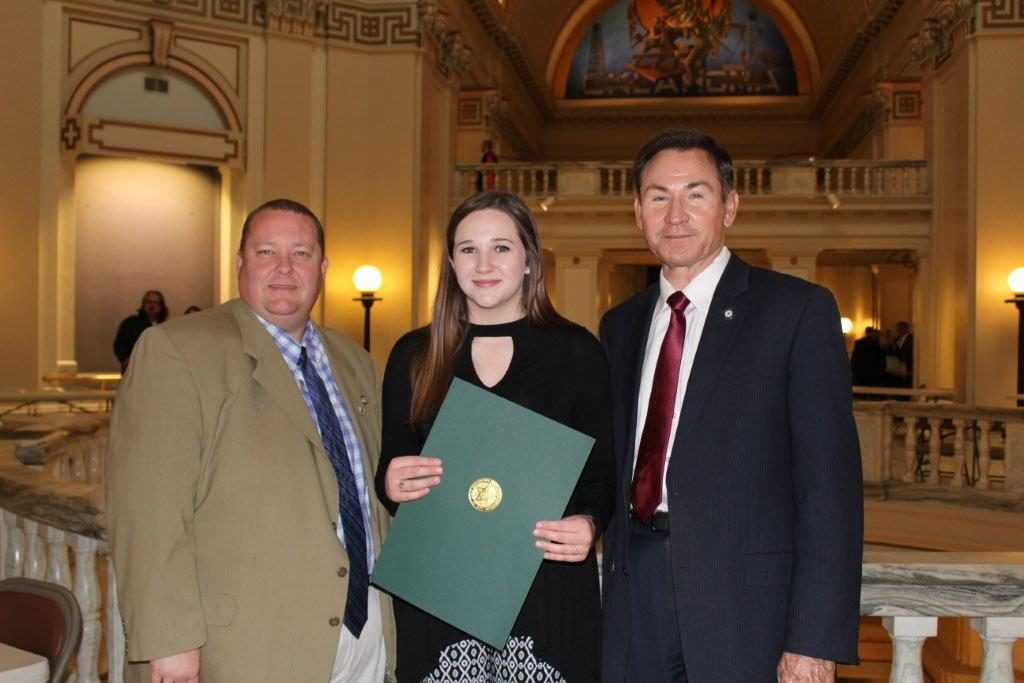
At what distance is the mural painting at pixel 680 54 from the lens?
26.9 m

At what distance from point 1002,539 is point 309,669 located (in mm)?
8418

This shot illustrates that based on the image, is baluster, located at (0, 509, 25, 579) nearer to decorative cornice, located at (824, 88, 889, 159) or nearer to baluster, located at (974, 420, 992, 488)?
baluster, located at (974, 420, 992, 488)

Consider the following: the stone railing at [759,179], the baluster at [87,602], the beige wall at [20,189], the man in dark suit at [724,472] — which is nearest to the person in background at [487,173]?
the stone railing at [759,179]

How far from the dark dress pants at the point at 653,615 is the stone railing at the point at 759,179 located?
1407cm

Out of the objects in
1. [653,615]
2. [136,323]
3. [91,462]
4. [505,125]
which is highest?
[505,125]

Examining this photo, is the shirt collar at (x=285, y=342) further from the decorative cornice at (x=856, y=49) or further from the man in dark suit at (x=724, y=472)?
the decorative cornice at (x=856, y=49)

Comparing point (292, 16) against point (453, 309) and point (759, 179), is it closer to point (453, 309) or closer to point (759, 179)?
point (759, 179)

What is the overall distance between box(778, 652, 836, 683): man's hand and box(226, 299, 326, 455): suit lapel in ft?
4.03

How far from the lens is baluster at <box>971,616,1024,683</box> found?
7.89 ft

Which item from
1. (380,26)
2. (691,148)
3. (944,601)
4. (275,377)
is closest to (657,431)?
(691,148)

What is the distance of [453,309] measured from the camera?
2.58 metres

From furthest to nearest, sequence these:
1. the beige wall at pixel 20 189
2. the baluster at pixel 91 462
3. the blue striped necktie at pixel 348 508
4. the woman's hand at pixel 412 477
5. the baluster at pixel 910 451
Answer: the beige wall at pixel 20 189
the baluster at pixel 910 451
the baluster at pixel 91 462
the blue striped necktie at pixel 348 508
the woman's hand at pixel 412 477

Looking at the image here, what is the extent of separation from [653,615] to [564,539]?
14.3 inches

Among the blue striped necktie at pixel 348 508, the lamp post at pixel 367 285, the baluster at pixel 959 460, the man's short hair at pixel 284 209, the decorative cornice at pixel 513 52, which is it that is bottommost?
the baluster at pixel 959 460
